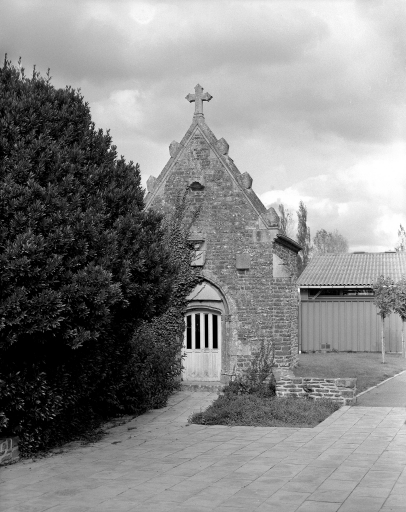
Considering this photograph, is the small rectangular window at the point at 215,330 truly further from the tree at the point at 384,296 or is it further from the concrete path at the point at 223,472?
the tree at the point at 384,296

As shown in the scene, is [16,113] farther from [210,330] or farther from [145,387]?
[210,330]

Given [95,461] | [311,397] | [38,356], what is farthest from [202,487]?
[311,397]

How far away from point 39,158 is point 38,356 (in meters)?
3.10

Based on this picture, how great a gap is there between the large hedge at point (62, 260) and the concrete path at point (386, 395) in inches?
256

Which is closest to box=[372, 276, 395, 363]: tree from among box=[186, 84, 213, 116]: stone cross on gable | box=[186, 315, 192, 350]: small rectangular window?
box=[186, 315, 192, 350]: small rectangular window

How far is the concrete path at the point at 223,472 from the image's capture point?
7832 mm

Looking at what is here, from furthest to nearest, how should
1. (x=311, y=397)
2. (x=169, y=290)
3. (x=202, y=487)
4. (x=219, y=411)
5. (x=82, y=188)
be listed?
(x=311, y=397) < (x=219, y=411) < (x=169, y=290) < (x=82, y=188) < (x=202, y=487)

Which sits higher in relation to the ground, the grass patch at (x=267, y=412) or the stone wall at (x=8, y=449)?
the grass patch at (x=267, y=412)

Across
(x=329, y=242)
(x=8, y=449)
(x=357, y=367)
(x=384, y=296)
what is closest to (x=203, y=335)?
(x=357, y=367)

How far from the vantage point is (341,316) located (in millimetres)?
32406

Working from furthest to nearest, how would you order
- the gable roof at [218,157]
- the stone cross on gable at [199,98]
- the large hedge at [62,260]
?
1. the stone cross on gable at [199,98]
2. the gable roof at [218,157]
3. the large hedge at [62,260]

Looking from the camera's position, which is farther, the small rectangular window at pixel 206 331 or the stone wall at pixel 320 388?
the small rectangular window at pixel 206 331

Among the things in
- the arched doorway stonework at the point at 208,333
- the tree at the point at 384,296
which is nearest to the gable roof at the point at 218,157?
the arched doorway stonework at the point at 208,333

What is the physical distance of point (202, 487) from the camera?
28.2 feet
